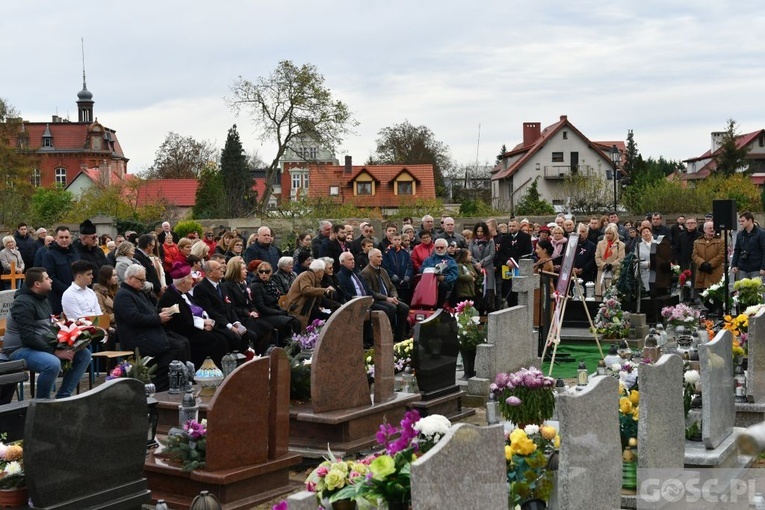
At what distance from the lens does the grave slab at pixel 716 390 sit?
7.88 meters

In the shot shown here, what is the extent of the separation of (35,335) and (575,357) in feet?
26.7

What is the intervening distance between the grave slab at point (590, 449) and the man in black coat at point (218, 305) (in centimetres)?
621

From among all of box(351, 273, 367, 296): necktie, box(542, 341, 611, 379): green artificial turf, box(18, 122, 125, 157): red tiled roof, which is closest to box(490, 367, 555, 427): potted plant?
box(542, 341, 611, 379): green artificial turf

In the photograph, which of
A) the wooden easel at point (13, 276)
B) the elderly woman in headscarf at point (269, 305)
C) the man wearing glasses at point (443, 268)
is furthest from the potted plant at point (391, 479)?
the wooden easel at point (13, 276)

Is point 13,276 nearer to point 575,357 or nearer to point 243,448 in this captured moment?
point 575,357

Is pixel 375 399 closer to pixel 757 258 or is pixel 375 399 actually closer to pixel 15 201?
pixel 757 258

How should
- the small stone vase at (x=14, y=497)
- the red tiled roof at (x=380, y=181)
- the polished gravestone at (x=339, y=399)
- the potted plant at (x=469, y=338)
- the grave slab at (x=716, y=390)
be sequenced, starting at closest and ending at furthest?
1. the small stone vase at (x=14, y=497)
2. the grave slab at (x=716, y=390)
3. the polished gravestone at (x=339, y=399)
4. the potted plant at (x=469, y=338)
5. the red tiled roof at (x=380, y=181)

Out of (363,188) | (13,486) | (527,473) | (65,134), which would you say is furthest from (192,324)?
(65,134)

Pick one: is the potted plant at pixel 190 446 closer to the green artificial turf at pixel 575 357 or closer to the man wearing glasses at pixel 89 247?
the green artificial turf at pixel 575 357

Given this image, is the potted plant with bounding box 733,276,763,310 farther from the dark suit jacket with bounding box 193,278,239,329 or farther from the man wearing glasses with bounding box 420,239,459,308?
the dark suit jacket with bounding box 193,278,239,329

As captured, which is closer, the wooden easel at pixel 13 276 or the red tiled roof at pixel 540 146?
the wooden easel at pixel 13 276

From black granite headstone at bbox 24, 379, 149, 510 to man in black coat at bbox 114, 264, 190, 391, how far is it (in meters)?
4.03

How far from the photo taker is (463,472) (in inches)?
186

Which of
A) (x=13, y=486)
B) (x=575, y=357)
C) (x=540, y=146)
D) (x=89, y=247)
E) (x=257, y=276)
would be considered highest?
(x=540, y=146)
